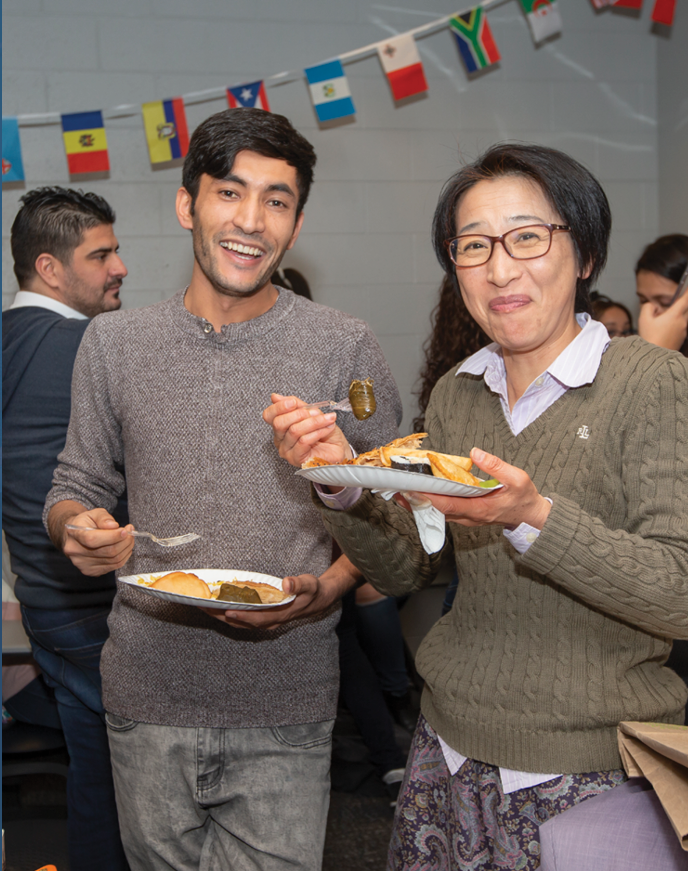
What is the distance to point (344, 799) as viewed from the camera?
2746mm

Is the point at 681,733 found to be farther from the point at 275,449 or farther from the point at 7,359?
the point at 7,359

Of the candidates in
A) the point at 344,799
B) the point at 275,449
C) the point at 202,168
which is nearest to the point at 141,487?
the point at 275,449

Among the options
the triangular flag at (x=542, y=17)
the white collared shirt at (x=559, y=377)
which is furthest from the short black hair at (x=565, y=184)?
the triangular flag at (x=542, y=17)

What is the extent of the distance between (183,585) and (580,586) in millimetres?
586

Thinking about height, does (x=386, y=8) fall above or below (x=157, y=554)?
above

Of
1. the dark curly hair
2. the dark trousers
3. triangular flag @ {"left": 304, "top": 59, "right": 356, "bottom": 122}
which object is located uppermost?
triangular flag @ {"left": 304, "top": 59, "right": 356, "bottom": 122}

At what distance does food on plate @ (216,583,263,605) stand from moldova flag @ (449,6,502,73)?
309 cm

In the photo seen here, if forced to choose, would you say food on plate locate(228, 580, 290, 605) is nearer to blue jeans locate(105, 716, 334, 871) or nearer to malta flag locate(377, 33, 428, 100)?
blue jeans locate(105, 716, 334, 871)

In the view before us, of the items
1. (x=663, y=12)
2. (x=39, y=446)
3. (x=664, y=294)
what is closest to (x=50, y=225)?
(x=39, y=446)

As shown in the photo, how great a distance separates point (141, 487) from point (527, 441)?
686mm

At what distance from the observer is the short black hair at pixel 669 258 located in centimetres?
278

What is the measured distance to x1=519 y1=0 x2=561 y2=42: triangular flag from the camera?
3617 millimetres

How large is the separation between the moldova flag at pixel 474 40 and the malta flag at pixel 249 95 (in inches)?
35.8

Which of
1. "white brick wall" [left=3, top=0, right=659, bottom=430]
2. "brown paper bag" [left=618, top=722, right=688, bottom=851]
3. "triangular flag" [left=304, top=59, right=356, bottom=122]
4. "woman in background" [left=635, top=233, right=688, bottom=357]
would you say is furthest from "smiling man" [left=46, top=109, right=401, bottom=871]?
"white brick wall" [left=3, top=0, right=659, bottom=430]
